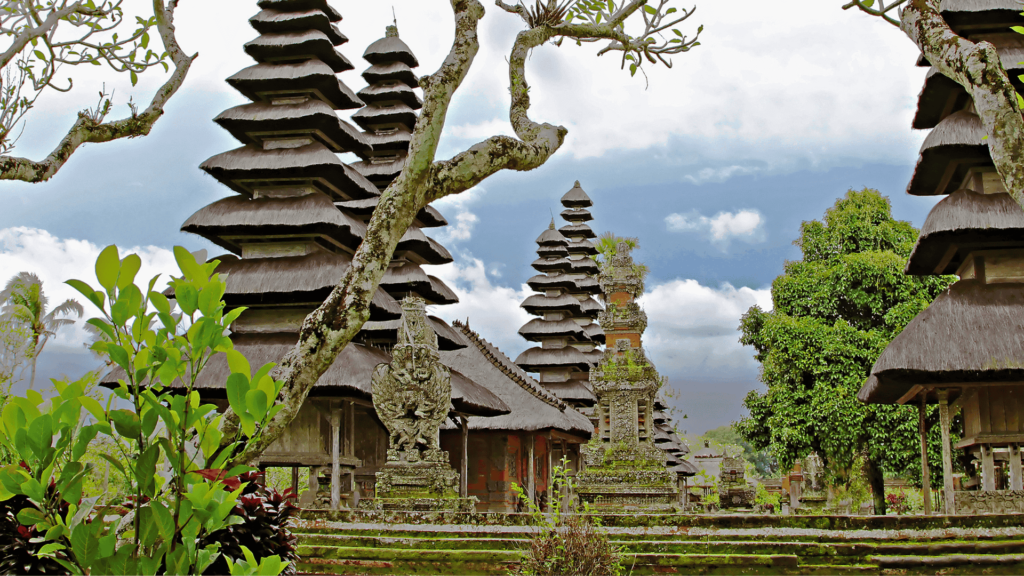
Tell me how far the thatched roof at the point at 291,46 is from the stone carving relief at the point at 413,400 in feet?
33.9

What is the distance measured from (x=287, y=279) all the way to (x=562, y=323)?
17.8 m

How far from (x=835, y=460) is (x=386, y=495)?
558 inches

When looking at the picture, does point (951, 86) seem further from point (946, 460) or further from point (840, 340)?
point (840, 340)

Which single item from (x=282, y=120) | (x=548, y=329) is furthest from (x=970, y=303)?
(x=548, y=329)

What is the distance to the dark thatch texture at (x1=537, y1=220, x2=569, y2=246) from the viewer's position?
116ft

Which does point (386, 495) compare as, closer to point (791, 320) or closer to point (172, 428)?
point (172, 428)

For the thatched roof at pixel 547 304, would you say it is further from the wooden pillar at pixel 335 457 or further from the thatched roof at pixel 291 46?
the wooden pillar at pixel 335 457

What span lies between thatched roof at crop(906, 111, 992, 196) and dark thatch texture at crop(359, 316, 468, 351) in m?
11.3

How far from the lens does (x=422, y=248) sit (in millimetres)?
21938

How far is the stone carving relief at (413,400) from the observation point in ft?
38.6

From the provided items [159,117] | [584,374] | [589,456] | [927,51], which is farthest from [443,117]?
[584,374]

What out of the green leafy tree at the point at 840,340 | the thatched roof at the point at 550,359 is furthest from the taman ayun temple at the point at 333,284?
the thatched roof at the point at 550,359

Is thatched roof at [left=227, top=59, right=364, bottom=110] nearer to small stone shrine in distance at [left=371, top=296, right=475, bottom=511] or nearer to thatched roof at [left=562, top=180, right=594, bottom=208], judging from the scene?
small stone shrine in distance at [left=371, top=296, right=475, bottom=511]

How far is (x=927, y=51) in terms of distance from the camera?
5.00m
